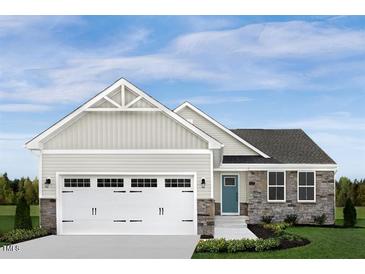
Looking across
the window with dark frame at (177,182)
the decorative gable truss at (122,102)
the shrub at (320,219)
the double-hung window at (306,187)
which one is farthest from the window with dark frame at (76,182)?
the shrub at (320,219)

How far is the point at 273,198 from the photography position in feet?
84.2

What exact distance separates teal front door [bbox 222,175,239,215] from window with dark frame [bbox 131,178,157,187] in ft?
24.3

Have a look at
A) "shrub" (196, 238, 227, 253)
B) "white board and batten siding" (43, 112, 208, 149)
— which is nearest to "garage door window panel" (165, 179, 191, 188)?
"white board and batten siding" (43, 112, 208, 149)

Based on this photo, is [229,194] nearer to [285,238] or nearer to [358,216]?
[358,216]

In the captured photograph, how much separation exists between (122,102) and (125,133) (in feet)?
3.39

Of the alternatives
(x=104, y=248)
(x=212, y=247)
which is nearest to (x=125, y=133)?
(x=104, y=248)

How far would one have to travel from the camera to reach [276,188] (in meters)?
25.7

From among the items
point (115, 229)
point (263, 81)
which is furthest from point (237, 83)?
point (115, 229)

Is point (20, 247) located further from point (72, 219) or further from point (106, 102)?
point (106, 102)

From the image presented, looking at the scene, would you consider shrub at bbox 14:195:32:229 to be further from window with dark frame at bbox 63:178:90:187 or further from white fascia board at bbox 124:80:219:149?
white fascia board at bbox 124:80:219:149

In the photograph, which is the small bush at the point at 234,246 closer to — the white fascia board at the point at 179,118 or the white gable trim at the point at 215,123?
the white fascia board at the point at 179,118

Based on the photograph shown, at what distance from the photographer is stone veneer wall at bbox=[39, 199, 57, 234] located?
20.0 m

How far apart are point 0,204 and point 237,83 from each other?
42.2 ft

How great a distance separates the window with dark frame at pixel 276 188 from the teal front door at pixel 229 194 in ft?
5.23
